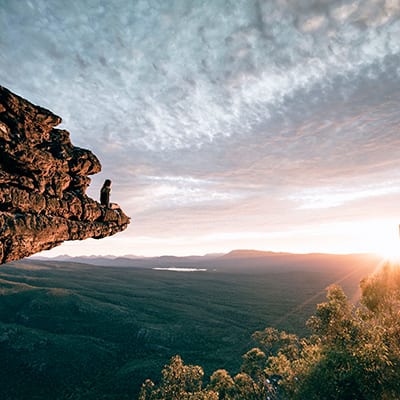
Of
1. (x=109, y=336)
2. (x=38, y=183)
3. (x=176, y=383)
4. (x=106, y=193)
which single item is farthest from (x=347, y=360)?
(x=109, y=336)

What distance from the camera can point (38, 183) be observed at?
17.0m

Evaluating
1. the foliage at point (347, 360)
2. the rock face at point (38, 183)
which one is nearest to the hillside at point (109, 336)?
the foliage at point (347, 360)

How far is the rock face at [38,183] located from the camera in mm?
15078

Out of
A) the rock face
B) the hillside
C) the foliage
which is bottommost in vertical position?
the hillside

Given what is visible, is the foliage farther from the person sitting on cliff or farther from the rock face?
the person sitting on cliff

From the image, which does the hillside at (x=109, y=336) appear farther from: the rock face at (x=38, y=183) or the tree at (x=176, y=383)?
the rock face at (x=38, y=183)

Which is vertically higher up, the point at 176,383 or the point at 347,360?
the point at 347,360

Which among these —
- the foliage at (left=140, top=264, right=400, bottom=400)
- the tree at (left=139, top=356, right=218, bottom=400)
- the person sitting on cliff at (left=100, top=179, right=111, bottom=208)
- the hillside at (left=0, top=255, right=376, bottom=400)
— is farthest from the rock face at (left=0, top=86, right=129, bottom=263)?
the hillside at (left=0, top=255, right=376, bottom=400)

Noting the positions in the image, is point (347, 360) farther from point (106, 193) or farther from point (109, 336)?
point (109, 336)

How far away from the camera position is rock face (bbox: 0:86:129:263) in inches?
594

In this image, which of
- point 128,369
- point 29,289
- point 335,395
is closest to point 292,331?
point 128,369

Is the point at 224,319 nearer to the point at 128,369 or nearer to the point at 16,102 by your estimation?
the point at 128,369

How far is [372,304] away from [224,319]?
5343 inches

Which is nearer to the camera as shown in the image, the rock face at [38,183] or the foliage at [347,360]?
the rock face at [38,183]
